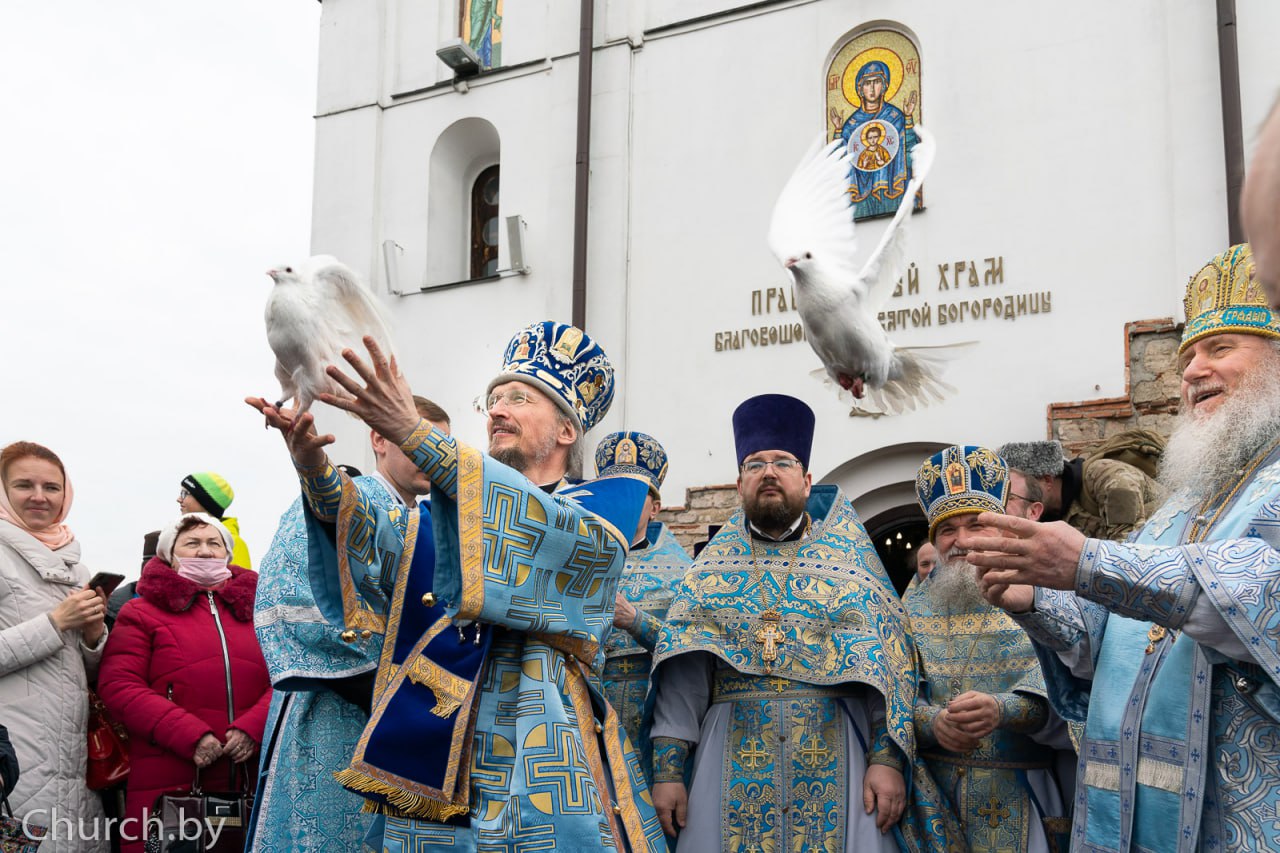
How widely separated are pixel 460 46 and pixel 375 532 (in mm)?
9545

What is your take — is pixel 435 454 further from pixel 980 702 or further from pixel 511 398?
pixel 980 702

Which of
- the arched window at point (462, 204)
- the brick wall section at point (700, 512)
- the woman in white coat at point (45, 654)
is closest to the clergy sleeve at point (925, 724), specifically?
the woman in white coat at point (45, 654)

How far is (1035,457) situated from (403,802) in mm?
4443

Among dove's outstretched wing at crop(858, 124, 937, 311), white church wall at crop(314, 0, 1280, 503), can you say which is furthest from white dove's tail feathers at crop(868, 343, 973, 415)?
white church wall at crop(314, 0, 1280, 503)

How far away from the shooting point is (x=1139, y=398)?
8.78 metres

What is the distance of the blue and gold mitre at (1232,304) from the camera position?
3311 millimetres

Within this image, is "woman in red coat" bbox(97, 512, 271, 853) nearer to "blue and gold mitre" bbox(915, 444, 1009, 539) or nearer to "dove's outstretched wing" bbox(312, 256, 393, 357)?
"dove's outstretched wing" bbox(312, 256, 393, 357)

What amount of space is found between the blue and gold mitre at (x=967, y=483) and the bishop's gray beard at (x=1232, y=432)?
1.16 m

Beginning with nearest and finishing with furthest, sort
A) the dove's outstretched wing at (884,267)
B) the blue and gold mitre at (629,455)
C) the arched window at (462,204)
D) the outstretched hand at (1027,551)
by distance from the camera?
the outstretched hand at (1027,551)
the dove's outstretched wing at (884,267)
the blue and gold mitre at (629,455)
the arched window at (462,204)

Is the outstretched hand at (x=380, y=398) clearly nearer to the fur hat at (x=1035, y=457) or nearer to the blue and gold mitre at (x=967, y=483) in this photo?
the blue and gold mitre at (x=967, y=483)

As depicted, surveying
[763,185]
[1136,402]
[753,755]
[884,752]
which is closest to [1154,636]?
[884,752]

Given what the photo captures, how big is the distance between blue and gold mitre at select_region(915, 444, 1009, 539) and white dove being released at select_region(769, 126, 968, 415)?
49cm

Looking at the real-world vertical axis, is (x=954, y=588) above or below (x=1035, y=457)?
below

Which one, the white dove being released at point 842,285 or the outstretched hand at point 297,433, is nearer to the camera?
the outstretched hand at point 297,433
